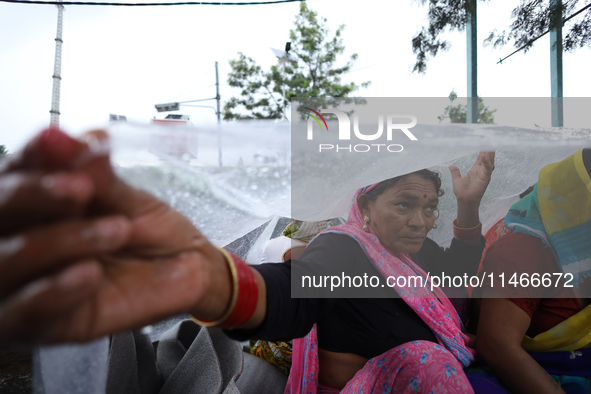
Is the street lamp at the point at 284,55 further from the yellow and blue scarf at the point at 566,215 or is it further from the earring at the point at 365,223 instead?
the yellow and blue scarf at the point at 566,215

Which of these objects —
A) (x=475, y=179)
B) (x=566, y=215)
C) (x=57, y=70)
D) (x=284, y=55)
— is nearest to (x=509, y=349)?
(x=566, y=215)

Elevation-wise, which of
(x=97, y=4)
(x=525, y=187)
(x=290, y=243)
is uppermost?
(x=97, y=4)

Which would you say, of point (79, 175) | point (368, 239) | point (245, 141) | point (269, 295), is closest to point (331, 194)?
point (368, 239)

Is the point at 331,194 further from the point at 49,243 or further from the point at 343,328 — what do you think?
the point at 49,243

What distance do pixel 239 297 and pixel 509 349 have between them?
3.19 ft

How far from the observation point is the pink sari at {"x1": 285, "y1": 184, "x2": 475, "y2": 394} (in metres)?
0.91

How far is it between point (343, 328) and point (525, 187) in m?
0.91

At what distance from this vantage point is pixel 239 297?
1.82ft

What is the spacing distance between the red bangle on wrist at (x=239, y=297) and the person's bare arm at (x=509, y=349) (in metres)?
0.91

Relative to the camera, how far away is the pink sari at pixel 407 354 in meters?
0.91

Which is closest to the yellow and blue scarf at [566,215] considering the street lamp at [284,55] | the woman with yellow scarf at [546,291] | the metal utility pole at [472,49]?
the woman with yellow scarf at [546,291]

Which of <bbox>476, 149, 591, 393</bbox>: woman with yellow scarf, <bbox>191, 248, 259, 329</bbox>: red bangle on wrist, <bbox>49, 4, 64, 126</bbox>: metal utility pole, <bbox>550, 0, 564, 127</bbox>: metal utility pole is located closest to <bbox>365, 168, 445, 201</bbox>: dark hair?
<bbox>476, 149, 591, 393</bbox>: woman with yellow scarf

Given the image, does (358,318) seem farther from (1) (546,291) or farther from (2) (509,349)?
(1) (546,291)

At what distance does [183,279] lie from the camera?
1.34 feet
